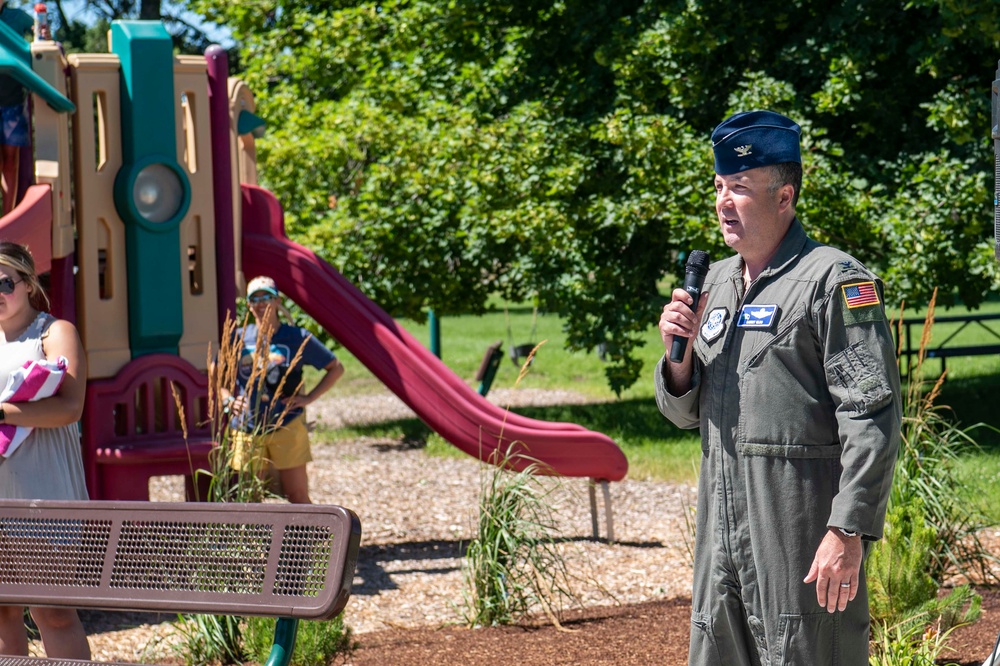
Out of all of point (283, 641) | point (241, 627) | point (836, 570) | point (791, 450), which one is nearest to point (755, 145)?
point (791, 450)

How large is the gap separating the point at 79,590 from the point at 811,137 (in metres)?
7.95

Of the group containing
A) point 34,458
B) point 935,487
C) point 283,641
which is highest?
point 34,458

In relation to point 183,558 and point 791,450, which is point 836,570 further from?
point 183,558

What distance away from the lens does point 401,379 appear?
7219mm

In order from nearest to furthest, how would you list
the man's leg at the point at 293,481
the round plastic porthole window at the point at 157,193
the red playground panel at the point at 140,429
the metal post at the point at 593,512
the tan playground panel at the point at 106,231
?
the red playground panel at the point at 140,429 < the tan playground panel at the point at 106,231 < the round plastic porthole window at the point at 157,193 < the man's leg at the point at 293,481 < the metal post at the point at 593,512

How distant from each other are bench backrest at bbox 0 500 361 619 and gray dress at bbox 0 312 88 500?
0.47 metres

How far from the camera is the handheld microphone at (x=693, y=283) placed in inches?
102

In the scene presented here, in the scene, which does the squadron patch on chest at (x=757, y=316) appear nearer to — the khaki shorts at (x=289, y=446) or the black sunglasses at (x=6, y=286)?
the black sunglasses at (x=6, y=286)

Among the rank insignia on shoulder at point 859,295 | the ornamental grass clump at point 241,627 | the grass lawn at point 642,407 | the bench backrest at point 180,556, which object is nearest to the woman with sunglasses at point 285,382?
the ornamental grass clump at point 241,627

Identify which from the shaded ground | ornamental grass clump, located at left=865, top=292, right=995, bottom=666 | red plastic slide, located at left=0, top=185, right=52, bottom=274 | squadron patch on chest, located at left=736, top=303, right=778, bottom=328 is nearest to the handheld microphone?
squadron patch on chest, located at left=736, top=303, right=778, bottom=328

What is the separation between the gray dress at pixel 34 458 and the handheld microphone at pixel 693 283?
86.7 inches

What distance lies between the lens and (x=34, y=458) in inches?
148

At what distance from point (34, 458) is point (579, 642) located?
7.05 ft

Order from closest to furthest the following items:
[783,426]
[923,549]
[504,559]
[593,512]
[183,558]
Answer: [783,426] → [183,558] → [923,549] → [504,559] → [593,512]
